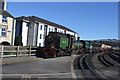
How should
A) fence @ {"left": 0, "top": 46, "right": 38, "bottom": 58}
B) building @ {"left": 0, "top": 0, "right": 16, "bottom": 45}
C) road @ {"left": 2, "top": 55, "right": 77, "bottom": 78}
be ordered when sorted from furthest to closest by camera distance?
building @ {"left": 0, "top": 0, "right": 16, "bottom": 45} → fence @ {"left": 0, "top": 46, "right": 38, "bottom": 58} → road @ {"left": 2, "top": 55, "right": 77, "bottom": 78}

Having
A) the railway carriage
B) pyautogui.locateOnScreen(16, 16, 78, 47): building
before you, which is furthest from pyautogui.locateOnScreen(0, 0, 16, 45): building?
the railway carriage

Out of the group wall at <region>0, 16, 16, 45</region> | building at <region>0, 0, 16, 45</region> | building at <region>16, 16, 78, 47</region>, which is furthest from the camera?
building at <region>16, 16, 78, 47</region>

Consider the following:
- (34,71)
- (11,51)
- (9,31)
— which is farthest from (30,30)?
(34,71)

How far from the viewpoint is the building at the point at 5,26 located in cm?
2719

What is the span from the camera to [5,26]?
28031mm

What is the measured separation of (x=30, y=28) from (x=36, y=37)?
3.44 metres

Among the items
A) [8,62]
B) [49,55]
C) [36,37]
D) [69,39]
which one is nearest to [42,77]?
[8,62]

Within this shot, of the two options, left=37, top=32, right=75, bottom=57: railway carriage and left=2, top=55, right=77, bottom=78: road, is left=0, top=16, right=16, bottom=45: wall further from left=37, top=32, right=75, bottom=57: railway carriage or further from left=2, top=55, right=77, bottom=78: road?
left=2, top=55, right=77, bottom=78: road

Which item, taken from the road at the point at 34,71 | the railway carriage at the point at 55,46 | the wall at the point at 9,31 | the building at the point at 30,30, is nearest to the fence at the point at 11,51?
the railway carriage at the point at 55,46

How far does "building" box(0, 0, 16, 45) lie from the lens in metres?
A: 27.2

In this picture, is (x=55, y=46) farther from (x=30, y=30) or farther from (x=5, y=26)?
(x=30, y=30)

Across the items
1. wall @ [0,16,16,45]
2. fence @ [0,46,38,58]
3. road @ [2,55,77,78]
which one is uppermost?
wall @ [0,16,16,45]

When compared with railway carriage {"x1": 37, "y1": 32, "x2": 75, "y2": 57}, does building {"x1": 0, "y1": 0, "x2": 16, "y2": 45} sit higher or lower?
higher

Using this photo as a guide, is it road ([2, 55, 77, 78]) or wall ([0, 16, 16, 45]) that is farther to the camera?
wall ([0, 16, 16, 45])
